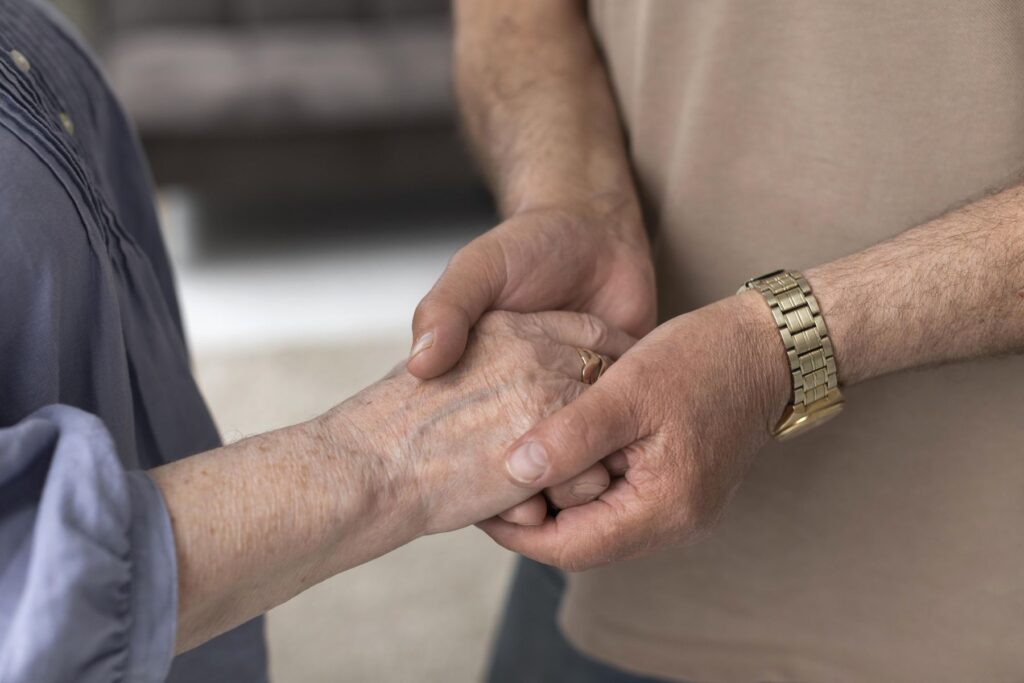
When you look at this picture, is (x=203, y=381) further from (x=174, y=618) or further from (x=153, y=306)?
(x=174, y=618)

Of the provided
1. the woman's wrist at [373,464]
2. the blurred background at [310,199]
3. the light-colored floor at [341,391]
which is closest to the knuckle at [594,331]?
the woman's wrist at [373,464]

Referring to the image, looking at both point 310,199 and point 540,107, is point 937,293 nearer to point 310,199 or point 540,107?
point 540,107

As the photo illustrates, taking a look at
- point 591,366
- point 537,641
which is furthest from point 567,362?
point 537,641

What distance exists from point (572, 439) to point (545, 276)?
22 cm

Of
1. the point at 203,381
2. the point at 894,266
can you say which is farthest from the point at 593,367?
the point at 203,381

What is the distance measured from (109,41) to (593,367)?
285cm

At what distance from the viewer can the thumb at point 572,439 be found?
74 cm

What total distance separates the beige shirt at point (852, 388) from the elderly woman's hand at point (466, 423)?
0.26 m

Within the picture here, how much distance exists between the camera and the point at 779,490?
1020mm

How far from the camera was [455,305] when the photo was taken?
2.71 ft

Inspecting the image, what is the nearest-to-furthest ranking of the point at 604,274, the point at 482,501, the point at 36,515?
the point at 36,515 < the point at 482,501 < the point at 604,274

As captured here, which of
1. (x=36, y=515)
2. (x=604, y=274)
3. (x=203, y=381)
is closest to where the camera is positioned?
(x=36, y=515)

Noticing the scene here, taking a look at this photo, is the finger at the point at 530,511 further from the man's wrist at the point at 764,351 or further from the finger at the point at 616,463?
the man's wrist at the point at 764,351

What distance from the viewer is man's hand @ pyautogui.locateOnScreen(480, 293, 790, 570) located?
75 cm
